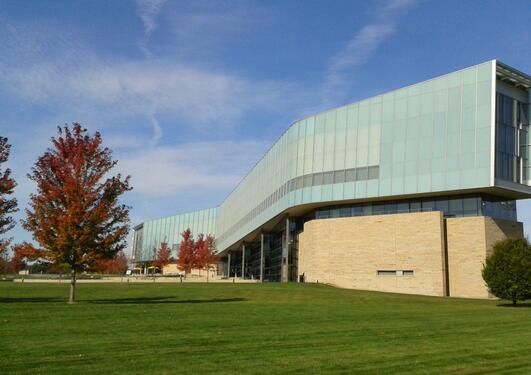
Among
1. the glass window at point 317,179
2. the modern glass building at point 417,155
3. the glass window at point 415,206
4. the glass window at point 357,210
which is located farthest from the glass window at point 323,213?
the glass window at point 415,206

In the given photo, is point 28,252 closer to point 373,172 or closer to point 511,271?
point 511,271

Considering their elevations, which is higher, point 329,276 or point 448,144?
point 448,144

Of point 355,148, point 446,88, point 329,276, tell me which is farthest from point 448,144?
point 329,276

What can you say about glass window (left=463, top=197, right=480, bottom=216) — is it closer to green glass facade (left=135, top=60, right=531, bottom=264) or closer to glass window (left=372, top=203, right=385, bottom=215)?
green glass facade (left=135, top=60, right=531, bottom=264)

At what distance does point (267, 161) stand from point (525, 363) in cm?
5882

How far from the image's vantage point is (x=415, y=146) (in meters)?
47.1

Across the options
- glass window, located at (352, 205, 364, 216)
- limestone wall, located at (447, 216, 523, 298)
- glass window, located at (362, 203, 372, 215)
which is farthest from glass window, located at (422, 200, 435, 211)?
glass window, located at (352, 205, 364, 216)

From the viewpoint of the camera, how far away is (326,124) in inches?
2104

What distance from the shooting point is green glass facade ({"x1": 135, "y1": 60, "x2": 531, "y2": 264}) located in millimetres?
43375

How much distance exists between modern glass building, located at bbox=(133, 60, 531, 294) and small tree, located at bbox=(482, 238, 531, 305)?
27.4 feet

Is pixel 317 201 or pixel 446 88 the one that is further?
pixel 317 201

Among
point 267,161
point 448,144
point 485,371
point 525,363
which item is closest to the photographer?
point 485,371

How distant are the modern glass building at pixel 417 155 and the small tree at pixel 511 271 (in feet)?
27.4

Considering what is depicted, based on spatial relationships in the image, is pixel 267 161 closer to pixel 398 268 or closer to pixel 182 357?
pixel 398 268
